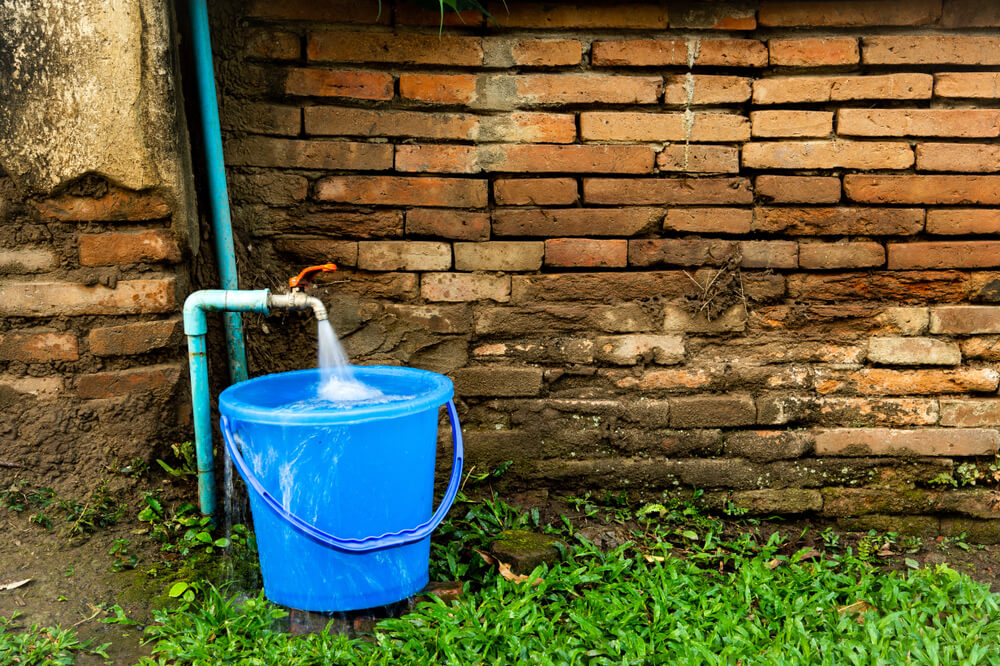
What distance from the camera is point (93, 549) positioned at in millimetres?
2062

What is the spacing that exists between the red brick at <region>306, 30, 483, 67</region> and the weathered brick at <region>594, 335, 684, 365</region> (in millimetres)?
1004

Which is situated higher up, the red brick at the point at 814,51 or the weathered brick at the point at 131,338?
the red brick at the point at 814,51

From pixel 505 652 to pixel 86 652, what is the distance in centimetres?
102

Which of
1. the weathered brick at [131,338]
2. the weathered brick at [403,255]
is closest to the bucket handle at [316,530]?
the weathered brick at [131,338]

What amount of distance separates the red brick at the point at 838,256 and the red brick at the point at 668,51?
0.65 m

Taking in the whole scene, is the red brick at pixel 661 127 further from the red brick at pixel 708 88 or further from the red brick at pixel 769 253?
the red brick at pixel 769 253

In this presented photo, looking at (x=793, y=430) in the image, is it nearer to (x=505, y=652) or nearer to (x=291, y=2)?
(x=505, y=652)

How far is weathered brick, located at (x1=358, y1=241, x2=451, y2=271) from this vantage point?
2.38 metres

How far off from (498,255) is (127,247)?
1112 millimetres

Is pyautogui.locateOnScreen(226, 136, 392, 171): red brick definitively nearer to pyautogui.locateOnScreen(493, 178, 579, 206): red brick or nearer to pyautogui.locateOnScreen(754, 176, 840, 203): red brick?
pyautogui.locateOnScreen(493, 178, 579, 206): red brick

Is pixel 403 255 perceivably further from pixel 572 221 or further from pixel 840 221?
pixel 840 221

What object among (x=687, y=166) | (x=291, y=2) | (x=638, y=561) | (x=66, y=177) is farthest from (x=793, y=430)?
(x=66, y=177)

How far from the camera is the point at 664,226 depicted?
2416mm

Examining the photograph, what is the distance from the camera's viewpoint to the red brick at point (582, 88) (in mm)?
Answer: 2340
